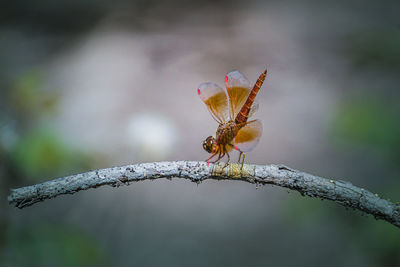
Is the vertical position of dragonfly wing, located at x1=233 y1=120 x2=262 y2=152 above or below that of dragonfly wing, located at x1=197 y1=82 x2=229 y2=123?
below

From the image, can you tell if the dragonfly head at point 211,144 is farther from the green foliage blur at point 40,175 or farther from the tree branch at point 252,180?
the green foliage blur at point 40,175

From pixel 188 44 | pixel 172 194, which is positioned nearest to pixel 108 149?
pixel 172 194

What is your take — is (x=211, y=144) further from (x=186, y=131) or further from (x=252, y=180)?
(x=186, y=131)

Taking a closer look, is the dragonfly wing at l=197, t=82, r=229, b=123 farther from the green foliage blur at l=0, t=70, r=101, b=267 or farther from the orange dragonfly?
the green foliage blur at l=0, t=70, r=101, b=267

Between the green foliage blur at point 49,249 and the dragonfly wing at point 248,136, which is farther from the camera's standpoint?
the green foliage blur at point 49,249

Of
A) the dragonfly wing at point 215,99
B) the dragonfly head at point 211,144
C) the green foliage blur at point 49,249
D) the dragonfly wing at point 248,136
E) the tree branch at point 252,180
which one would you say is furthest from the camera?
the green foliage blur at point 49,249

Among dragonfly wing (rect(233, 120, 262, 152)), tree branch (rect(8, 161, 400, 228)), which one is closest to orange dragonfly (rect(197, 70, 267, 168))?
dragonfly wing (rect(233, 120, 262, 152))

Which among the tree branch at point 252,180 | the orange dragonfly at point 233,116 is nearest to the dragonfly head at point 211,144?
Result: the orange dragonfly at point 233,116
